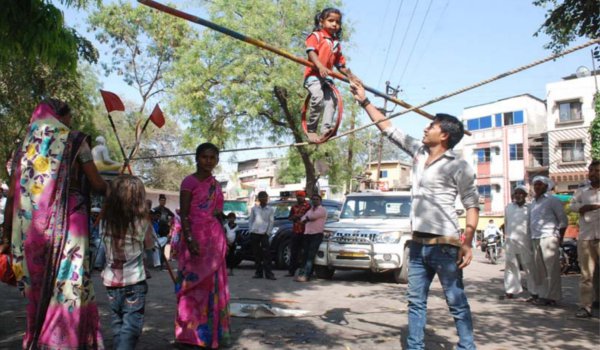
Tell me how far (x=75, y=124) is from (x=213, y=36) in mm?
6481

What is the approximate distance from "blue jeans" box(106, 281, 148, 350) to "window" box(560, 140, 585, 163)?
3850 cm

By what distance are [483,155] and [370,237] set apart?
36395 mm

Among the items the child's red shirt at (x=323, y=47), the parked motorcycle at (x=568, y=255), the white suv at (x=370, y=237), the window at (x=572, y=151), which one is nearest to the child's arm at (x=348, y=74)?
the child's red shirt at (x=323, y=47)

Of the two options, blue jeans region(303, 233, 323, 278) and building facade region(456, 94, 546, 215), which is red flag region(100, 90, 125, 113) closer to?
blue jeans region(303, 233, 323, 278)

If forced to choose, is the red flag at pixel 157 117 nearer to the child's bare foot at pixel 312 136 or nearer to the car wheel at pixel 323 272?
the child's bare foot at pixel 312 136

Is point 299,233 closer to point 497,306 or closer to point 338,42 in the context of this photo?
point 497,306

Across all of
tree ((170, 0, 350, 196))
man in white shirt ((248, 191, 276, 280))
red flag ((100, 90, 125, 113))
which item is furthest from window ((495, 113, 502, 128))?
red flag ((100, 90, 125, 113))

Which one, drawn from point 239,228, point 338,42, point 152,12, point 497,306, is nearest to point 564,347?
point 497,306

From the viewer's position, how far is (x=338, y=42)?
5.62 m

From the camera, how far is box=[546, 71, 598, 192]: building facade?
3641cm

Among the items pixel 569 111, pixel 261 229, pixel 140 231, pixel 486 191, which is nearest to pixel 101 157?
pixel 140 231

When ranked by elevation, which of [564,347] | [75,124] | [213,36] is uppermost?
[213,36]

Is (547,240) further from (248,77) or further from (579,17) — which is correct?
(248,77)

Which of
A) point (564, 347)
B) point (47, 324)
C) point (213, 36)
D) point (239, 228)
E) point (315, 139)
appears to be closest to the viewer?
point (47, 324)
